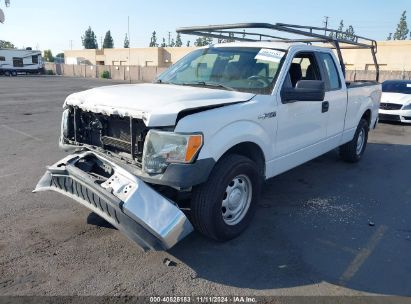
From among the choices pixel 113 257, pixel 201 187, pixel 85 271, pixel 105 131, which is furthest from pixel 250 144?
pixel 85 271

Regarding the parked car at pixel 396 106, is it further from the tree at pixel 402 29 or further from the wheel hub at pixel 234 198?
the tree at pixel 402 29

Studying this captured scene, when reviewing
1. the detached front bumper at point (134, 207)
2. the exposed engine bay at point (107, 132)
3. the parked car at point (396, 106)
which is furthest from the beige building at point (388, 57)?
the detached front bumper at point (134, 207)

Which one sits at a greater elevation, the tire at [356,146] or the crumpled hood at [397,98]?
the crumpled hood at [397,98]

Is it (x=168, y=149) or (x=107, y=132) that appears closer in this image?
(x=168, y=149)

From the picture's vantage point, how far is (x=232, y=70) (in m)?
4.42

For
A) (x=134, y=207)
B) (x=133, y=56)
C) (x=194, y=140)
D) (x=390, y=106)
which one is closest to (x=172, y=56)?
(x=133, y=56)

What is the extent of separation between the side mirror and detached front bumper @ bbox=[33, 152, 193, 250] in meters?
1.92

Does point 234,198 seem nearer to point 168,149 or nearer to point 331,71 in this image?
point 168,149

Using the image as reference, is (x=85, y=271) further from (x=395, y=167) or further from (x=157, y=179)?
(x=395, y=167)

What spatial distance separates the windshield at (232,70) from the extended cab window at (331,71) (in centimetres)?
126

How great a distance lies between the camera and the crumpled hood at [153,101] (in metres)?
3.08

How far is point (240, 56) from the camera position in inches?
178

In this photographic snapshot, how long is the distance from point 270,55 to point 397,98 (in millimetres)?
9214

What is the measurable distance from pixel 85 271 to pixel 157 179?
1.03 m
